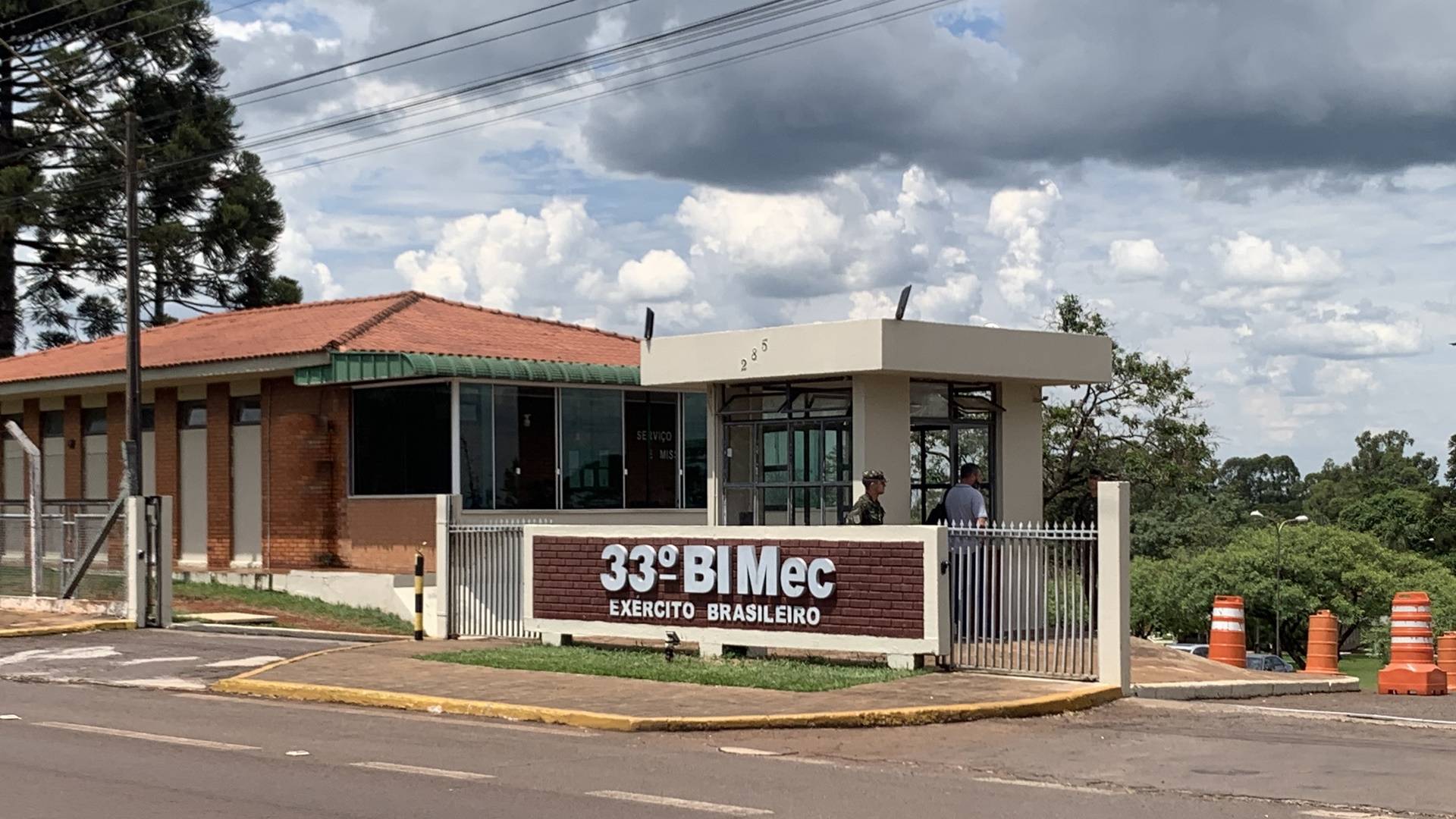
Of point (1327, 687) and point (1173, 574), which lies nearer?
point (1327, 687)

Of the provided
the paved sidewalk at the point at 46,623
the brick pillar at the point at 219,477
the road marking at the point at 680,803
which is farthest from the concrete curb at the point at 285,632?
the road marking at the point at 680,803

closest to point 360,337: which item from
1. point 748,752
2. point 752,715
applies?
point 752,715

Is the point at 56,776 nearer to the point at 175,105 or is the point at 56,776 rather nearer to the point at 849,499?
the point at 849,499

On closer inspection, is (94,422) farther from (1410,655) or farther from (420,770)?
(420,770)

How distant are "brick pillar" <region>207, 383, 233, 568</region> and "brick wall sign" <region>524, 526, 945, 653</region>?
12175mm

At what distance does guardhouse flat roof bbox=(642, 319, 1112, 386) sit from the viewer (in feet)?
58.5

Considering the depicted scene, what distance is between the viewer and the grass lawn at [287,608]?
79.2 feet

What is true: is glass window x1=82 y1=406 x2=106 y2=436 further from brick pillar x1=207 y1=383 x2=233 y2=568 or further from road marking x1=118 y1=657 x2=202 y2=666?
road marking x1=118 y1=657 x2=202 y2=666

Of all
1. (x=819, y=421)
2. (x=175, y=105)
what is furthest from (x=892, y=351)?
(x=175, y=105)

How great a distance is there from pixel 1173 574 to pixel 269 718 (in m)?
53.1

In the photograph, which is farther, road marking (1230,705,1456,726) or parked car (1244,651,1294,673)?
parked car (1244,651,1294,673)

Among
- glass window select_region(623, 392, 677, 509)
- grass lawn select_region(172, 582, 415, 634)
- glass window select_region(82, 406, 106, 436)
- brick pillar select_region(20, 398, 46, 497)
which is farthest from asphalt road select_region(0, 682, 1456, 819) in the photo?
brick pillar select_region(20, 398, 46, 497)

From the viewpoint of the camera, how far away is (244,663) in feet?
60.4

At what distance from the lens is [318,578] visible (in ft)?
87.5
